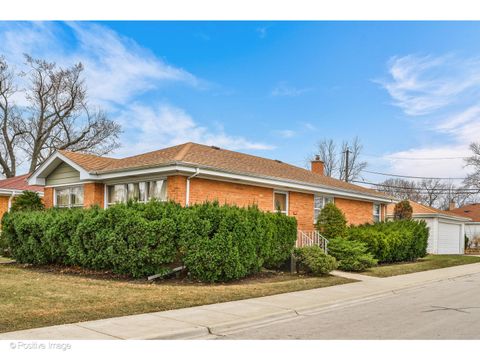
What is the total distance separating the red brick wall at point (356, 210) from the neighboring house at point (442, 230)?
8477mm

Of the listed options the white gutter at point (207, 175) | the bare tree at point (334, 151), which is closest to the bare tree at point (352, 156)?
the bare tree at point (334, 151)

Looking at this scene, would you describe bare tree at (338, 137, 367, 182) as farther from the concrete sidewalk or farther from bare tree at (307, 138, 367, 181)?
the concrete sidewalk

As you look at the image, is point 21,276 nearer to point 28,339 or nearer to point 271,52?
point 28,339

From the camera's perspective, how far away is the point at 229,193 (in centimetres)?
1698

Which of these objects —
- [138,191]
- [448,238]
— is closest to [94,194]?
[138,191]

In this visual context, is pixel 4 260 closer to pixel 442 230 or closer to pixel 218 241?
pixel 218 241

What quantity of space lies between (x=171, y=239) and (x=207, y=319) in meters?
4.72

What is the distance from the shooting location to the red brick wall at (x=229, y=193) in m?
15.8

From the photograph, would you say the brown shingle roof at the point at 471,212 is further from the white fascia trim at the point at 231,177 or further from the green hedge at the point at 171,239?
the green hedge at the point at 171,239

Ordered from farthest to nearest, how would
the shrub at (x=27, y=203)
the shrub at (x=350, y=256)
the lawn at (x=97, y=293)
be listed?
the shrub at (x=27, y=203)
the shrub at (x=350, y=256)
the lawn at (x=97, y=293)

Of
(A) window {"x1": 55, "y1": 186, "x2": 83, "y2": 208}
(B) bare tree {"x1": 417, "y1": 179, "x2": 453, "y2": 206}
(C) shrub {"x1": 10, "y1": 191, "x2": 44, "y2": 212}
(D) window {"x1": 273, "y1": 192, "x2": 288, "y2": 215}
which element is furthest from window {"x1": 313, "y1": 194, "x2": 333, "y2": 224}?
(B) bare tree {"x1": 417, "y1": 179, "x2": 453, "y2": 206}

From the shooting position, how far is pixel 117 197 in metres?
17.9

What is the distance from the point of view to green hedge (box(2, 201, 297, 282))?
12.8 meters

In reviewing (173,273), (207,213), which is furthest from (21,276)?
(207,213)
